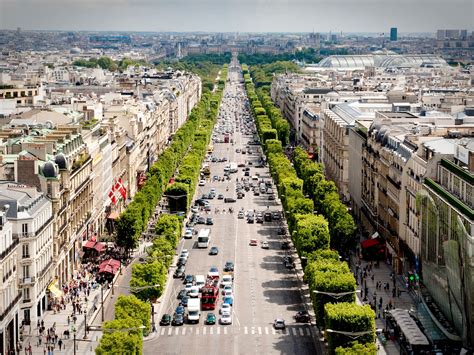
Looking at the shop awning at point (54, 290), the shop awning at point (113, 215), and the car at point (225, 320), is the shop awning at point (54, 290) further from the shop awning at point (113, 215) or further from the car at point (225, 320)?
the shop awning at point (113, 215)

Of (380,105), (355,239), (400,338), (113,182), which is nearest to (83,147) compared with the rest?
(113,182)

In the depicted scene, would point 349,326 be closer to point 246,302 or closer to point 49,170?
point 246,302

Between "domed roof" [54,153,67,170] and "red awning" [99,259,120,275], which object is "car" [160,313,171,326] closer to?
"red awning" [99,259,120,275]

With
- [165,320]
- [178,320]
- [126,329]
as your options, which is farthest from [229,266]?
[126,329]

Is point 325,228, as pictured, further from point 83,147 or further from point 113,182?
point 113,182

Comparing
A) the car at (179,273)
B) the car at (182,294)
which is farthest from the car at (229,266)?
the car at (182,294)
